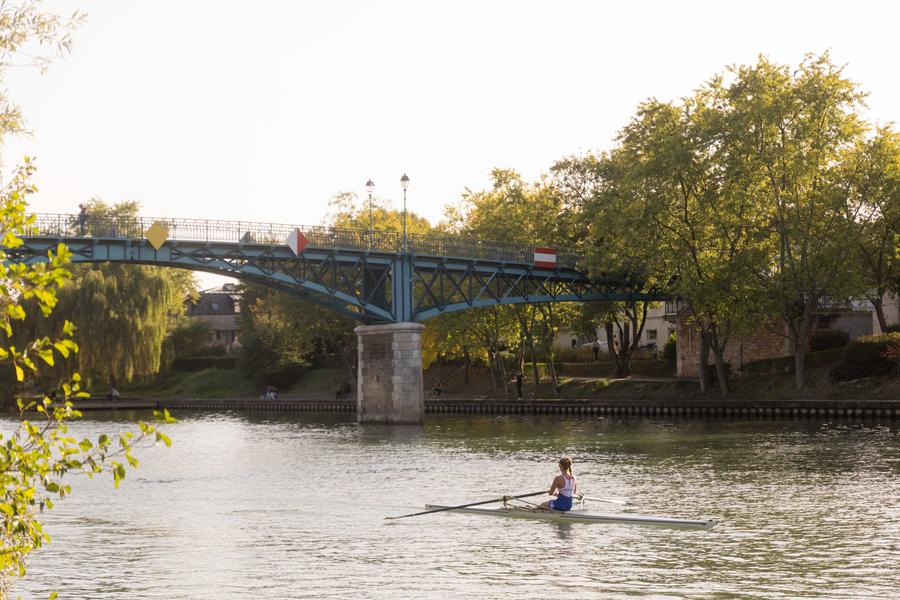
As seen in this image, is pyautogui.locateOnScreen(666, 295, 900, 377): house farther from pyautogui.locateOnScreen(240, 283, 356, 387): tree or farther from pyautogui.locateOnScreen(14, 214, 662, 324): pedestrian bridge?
pyautogui.locateOnScreen(240, 283, 356, 387): tree

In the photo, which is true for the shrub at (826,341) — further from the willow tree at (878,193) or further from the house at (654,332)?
the house at (654,332)

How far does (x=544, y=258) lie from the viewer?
80688mm

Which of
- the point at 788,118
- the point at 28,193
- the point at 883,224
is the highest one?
the point at 788,118

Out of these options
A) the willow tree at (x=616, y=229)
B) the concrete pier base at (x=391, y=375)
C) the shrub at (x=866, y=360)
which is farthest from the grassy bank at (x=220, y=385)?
the shrub at (x=866, y=360)

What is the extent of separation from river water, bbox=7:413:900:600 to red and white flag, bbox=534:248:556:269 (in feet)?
89.1

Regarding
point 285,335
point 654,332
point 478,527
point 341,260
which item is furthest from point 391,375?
point 654,332

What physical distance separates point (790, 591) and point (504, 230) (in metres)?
67.1

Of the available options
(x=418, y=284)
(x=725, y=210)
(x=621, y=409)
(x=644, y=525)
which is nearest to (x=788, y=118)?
(x=725, y=210)

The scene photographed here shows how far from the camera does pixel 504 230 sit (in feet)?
286

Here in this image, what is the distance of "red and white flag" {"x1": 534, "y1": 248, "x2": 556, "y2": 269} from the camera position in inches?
3167

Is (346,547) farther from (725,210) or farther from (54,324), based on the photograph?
(54,324)

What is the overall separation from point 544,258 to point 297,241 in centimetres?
1969

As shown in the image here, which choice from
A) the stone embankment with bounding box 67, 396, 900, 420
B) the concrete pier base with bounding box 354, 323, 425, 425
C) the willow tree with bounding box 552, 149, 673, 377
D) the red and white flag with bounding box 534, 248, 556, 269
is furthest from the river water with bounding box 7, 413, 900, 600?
the red and white flag with bounding box 534, 248, 556, 269

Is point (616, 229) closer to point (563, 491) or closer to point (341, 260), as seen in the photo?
point (341, 260)
